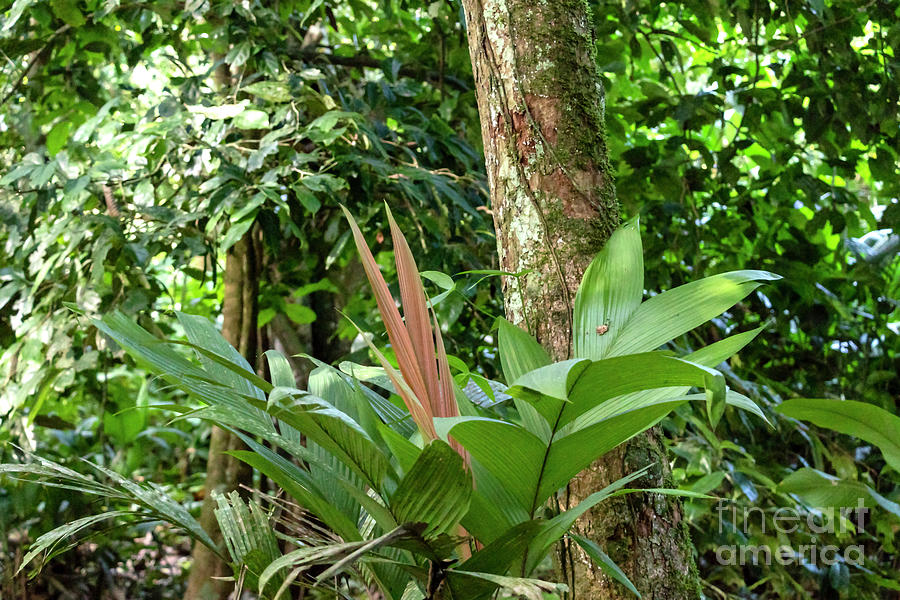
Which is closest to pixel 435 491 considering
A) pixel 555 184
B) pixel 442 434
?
pixel 442 434

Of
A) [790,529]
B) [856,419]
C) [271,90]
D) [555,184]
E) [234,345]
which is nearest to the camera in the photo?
[856,419]

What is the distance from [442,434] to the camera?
60 centimetres

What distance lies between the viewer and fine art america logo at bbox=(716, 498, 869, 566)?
177 centimetres

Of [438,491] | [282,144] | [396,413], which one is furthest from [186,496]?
[438,491]

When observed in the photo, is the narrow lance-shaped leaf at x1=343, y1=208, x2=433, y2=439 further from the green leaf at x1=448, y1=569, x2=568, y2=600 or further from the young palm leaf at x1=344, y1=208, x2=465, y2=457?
the green leaf at x1=448, y1=569, x2=568, y2=600

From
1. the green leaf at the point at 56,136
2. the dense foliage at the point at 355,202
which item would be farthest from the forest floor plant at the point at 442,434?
the green leaf at the point at 56,136

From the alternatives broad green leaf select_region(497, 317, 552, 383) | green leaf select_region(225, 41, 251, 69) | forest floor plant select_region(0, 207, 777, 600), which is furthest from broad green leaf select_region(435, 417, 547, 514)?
green leaf select_region(225, 41, 251, 69)

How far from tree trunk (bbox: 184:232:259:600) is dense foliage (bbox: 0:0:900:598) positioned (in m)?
0.08

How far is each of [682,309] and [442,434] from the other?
10.5 inches

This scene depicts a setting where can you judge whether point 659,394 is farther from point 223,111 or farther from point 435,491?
point 223,111

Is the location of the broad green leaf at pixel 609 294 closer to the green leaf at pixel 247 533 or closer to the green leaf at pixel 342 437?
the green leaf at pixel 342 437

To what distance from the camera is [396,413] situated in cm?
85

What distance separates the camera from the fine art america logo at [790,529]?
5.82ft

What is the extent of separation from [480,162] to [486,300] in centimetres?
37
